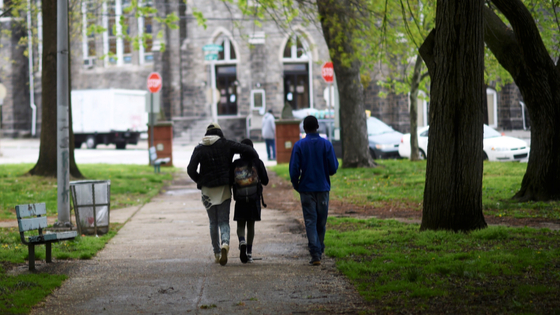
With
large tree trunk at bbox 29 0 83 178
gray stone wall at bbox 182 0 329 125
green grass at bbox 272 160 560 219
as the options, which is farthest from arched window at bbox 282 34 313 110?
large tree trunk at bbox 29 0 83 178

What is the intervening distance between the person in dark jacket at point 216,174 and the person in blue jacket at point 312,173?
0.52 m

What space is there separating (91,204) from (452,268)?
18.1ft

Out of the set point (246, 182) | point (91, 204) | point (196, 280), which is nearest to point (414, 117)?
point (91, 204)

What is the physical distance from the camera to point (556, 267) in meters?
6.79

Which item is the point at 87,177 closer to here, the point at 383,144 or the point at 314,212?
the point at 383,144

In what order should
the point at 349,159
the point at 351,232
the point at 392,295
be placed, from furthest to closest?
the point at 349,159 < the point at 351,232 < the point at 392,295

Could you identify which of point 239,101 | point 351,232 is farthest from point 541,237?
point 239,101

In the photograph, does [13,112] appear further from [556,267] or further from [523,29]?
[556,267]

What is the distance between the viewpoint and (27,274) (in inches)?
289

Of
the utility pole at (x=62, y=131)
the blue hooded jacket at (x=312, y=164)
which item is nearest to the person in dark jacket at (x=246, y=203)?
the blue hooded jacket at (x=312, y=164)

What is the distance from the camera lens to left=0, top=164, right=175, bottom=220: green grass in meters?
14.2

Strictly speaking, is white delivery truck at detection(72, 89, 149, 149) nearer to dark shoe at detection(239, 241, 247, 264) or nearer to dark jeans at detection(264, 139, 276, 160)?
dark jeans at detection(264, 139, 276, 160)

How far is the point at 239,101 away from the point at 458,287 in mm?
37771

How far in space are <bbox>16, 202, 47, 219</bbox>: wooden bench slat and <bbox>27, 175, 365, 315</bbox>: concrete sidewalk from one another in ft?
2.12
